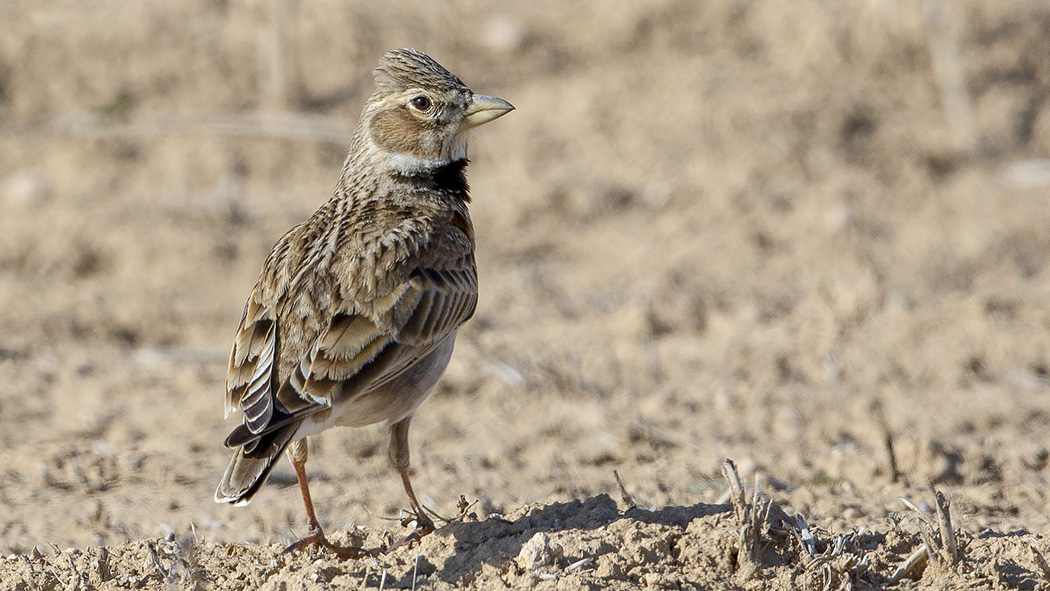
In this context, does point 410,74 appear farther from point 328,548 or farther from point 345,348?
point 328,548

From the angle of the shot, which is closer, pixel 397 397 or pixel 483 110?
pixel 397 397

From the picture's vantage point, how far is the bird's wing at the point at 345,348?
4.12m

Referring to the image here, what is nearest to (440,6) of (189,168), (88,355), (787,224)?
(189,168)

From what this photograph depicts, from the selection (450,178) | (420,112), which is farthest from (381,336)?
(420,112)

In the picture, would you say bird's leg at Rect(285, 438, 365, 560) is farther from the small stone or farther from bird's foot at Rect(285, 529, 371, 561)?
the small stone

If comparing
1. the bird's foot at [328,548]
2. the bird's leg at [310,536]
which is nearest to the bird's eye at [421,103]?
the bird's leg at [310,536]

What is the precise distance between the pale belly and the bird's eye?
105cm

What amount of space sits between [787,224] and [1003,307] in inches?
67.9

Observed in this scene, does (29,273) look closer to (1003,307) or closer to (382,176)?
(382,176)

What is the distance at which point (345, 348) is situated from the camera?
4.34 m

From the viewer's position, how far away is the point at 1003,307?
807cm

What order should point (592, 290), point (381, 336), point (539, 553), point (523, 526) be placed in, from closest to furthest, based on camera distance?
point (539, 553)
point (523, 526)
point (381, 336)
point (592, 290)

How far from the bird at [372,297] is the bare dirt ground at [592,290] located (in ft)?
1.30

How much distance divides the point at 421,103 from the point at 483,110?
250 mm
